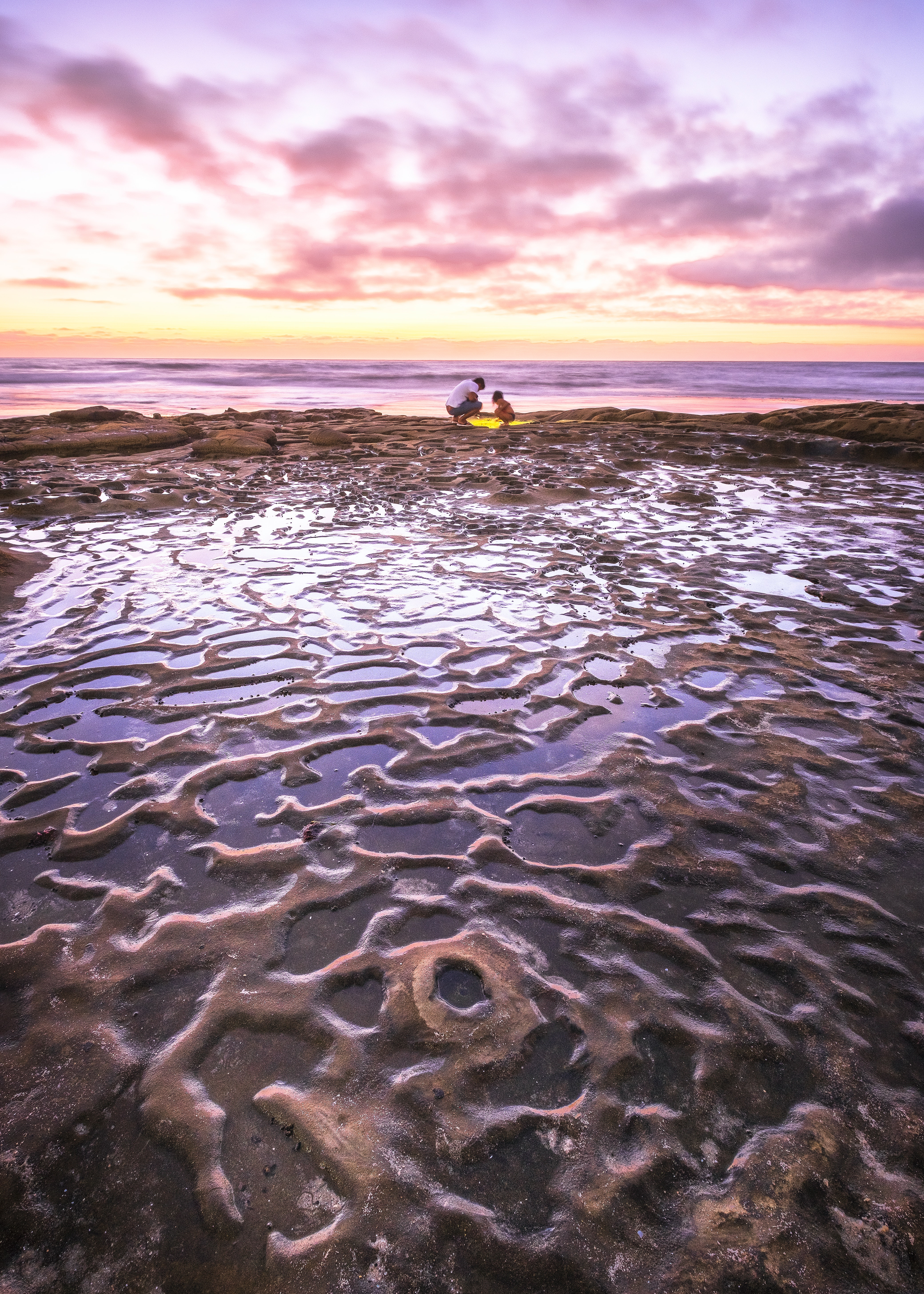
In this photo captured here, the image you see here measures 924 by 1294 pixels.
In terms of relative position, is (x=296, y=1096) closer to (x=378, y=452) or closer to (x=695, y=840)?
(x=695, y=840)

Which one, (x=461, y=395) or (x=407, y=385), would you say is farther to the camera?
(x=407, y=385)

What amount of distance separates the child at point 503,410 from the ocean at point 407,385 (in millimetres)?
7196

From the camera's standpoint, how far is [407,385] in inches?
1870

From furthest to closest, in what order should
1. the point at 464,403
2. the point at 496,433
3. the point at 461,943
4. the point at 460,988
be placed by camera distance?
1. the point at 464,403
2. the point at 496,433
3. the point at 461,943
4. the point at 460,988

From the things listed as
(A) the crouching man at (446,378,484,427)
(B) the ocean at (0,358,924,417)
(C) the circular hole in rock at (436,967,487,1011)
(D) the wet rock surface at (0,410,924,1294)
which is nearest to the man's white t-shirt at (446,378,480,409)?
(A) the crouching man at (446,378,484,427)

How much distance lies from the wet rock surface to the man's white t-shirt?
564 inches

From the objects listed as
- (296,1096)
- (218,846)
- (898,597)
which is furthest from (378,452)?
(296,1096)

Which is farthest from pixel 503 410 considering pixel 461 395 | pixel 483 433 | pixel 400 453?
pixel 400 453

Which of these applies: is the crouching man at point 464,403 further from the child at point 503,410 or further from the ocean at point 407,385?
the ocean at point 407,385

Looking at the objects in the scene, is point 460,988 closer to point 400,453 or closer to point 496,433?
point 400,453

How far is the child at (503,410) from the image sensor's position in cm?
1823

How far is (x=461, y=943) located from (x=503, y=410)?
1797 cm

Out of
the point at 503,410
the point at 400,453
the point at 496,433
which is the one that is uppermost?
the point at 503,410

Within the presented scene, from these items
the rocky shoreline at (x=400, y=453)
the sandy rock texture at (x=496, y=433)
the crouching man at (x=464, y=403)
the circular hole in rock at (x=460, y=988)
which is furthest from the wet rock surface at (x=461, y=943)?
the crouching man at (x=464, y=403)
